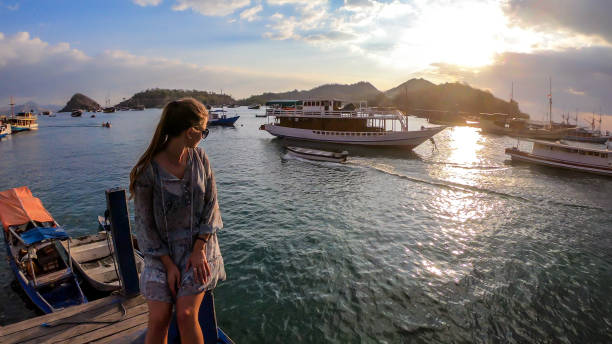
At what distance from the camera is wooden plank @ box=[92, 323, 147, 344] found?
383cm

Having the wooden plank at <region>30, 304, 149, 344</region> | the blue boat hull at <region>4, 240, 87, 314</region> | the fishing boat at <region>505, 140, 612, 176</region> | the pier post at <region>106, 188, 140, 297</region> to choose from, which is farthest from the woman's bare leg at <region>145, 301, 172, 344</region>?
the fishing boat at <region>505, 140, 612, 176</region>

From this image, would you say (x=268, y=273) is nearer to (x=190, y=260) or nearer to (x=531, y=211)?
(x=190, y=260)

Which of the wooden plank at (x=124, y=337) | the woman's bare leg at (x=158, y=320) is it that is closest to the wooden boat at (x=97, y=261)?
the wooden plank at (x=124, y=337)

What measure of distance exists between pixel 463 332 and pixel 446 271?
314cm

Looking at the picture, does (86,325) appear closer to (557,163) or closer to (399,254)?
(399,254)

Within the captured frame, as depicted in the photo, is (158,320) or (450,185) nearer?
(158,320)

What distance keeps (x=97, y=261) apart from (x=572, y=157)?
39359mm

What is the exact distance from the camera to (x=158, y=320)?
2930mm

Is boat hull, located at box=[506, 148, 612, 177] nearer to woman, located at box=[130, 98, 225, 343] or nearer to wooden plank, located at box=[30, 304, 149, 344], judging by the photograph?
woman, located at box=[130, 98, 225, 343]

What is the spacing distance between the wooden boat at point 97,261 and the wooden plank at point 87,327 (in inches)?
133

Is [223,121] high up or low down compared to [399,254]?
up

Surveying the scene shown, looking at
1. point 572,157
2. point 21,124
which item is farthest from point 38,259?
point 21,124

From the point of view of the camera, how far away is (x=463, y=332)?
7875 millimetres

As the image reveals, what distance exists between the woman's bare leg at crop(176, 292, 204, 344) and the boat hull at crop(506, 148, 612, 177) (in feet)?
126
